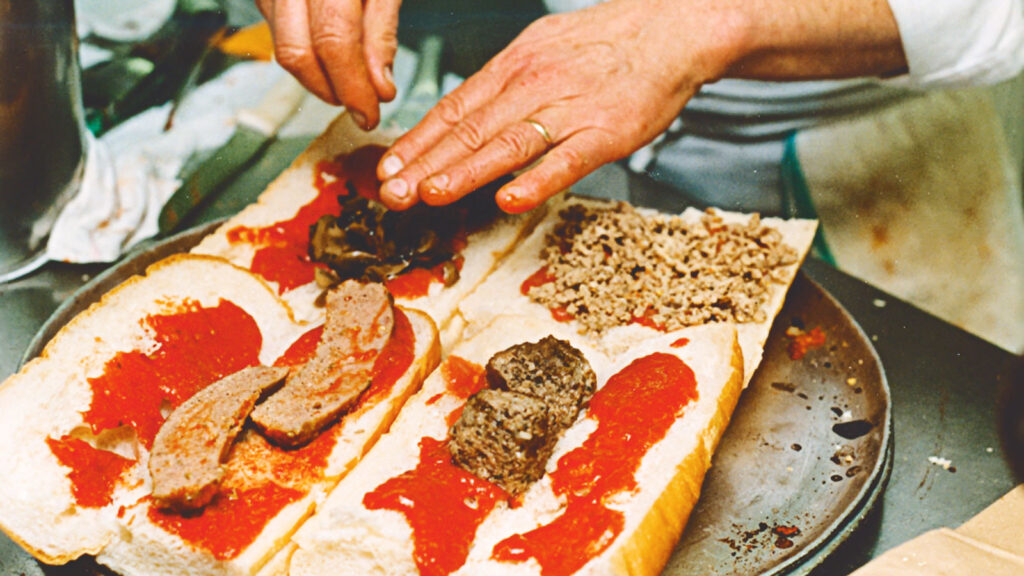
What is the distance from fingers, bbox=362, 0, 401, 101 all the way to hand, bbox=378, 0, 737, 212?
247 millimetres

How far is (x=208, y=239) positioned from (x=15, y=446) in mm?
1240

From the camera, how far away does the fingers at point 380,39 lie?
3.56 metres

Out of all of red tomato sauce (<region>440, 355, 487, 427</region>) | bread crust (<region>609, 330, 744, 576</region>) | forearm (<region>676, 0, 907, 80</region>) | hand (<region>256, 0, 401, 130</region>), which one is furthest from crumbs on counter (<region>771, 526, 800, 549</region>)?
hand (<region>256, 0, 401, 130</region>)

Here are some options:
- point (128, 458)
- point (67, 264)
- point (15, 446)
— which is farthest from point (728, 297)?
point (67, 264)

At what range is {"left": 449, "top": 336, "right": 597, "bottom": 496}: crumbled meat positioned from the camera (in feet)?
8.27

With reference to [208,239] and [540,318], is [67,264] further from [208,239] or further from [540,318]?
[540,318]

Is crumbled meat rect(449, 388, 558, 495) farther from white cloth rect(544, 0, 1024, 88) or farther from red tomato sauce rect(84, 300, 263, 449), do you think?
white cloth rect(544, 0, 1024, 88)

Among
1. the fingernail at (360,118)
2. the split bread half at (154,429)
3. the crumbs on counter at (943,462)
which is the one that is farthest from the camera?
the fingernail at (360,118)

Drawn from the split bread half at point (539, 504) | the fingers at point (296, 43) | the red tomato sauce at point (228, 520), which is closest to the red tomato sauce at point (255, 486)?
the red tomato sauce at point (228, 520)

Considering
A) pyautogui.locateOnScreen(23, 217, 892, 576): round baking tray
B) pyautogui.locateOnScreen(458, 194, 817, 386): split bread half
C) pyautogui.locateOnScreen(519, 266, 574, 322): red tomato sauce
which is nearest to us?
pyautogui.locateOnScreen(23, 217, 892, 576): round baking tray

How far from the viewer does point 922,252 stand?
4340 mm

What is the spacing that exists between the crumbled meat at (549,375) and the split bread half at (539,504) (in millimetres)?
72

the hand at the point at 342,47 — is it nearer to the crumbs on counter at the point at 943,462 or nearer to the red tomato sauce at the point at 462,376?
the red tomato sauce at the point at 462,376

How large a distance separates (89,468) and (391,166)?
149 centimetres
